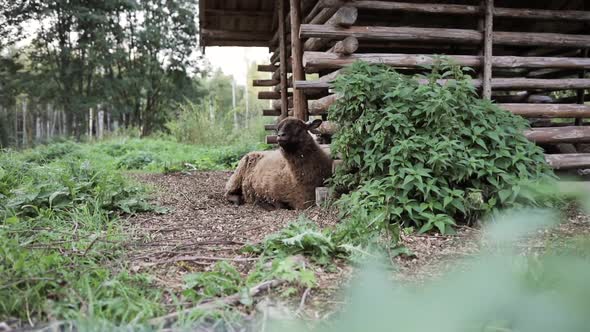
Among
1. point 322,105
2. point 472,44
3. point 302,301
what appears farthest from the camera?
point 472,44

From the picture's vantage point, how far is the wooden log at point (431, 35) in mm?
5336

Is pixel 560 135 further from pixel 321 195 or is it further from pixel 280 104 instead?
pixel 280 104

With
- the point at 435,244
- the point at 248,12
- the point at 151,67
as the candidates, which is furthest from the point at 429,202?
the point at 151,67

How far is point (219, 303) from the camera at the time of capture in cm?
218

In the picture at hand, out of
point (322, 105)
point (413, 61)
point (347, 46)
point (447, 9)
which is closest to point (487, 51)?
point (447, 9)

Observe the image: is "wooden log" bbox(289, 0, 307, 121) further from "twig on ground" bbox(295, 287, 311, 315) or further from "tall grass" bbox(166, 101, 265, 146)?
"tall grass" bbox(166, 101, 265, 146)

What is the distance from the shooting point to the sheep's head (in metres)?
5.48

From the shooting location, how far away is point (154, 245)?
3410mm

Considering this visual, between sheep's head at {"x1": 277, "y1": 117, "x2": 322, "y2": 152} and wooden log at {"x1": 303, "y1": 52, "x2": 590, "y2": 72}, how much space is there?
705mm

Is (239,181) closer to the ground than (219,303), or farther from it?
farther from it

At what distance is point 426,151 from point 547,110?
→ 270cm

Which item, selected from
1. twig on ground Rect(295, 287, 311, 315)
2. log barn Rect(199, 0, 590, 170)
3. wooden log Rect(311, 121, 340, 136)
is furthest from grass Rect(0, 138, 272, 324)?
log barn Rect(199, 0, 590, 170)

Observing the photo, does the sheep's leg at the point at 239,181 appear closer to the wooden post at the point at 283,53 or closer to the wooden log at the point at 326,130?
the wooden log at the point at 326,130

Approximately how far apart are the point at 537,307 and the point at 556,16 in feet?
22.0
